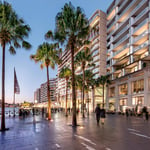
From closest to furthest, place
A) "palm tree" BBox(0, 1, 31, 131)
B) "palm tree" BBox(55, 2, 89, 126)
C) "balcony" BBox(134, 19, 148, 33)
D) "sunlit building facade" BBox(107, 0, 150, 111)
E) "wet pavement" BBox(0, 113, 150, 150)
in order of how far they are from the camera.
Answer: "wet pavement" BBox(0, 113, 150, 150) → "palm tree" BBox(0, 1, 31, 131) → "palm tree" BBox(55, 2, 89, 126) → "sunlit building facade" BBox(107, 0, 150, 111) → "balcony" BBox(134, 19, 148, 33)

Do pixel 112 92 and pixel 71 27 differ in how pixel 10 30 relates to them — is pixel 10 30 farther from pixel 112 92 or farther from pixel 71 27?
pixel 112 92

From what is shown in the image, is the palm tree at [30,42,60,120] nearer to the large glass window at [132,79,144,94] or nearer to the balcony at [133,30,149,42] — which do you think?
the large glass window at [132,79,144,94]

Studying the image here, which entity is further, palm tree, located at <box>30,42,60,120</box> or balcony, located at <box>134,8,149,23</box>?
balcony, located at <box>134,8,149,23</box>

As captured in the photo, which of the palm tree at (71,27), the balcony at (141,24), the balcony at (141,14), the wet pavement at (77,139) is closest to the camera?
the wet pavement at (77,139)

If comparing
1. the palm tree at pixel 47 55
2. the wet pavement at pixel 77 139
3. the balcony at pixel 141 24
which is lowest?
the wet pavement at pixel 77 139

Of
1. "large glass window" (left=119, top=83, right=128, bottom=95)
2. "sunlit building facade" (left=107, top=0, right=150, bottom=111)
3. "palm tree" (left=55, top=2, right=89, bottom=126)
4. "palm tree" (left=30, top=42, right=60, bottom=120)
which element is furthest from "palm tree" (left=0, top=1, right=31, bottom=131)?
"large glass window" (left=119, top=83, right=128, bottom=95)

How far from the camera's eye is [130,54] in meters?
47.8

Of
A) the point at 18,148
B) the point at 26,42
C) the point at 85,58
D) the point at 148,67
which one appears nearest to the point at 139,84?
the point at 148,67

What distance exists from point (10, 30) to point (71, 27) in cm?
619

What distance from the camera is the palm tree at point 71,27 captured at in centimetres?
1935

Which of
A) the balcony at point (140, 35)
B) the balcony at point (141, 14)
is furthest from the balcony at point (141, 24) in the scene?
the balcony at point (140, 35)

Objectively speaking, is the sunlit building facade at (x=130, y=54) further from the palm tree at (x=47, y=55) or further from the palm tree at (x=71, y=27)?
the palm tree at (x=71, y=27)

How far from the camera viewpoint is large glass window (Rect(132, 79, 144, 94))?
41.8 metres

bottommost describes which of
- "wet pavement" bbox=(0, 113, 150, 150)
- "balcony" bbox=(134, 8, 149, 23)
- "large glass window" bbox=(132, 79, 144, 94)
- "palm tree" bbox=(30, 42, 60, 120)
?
"wet pavement" bbox=(0, 113, 150, 150)
